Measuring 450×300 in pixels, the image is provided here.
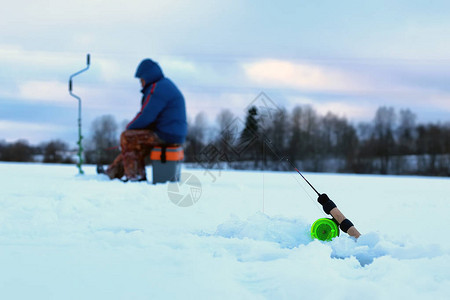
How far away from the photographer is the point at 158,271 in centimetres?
173

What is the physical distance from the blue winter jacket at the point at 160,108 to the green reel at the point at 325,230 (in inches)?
158

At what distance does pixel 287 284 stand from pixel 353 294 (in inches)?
9.7

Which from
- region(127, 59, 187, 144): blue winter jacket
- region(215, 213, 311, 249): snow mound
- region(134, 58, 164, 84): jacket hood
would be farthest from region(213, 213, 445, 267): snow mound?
region(134, 58, 164, 84): jacket hood

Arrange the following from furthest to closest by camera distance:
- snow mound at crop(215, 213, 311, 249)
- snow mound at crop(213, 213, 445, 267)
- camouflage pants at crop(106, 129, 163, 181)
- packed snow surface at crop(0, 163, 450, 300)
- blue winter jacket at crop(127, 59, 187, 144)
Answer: camouflage pants at crop(106, 129, 163, 181)
blue winter jacket at crop(127, 59, 187, 144)
snow mound at crop(215, 213, 311, 249)
snow mound at crop(213, 213, 445, 267)
packed snow surface at crop(0, 163, 450, 300)

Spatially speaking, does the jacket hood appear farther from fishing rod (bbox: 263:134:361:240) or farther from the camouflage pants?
fishing rod (bbox: 263:134:361:240)

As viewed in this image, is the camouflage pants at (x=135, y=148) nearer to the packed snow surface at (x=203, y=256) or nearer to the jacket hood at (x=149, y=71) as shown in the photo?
the jacket hood at (x=149, y=71)

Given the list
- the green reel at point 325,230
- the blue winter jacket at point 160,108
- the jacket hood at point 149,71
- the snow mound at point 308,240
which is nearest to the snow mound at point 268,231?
the snow mound at point 308,240

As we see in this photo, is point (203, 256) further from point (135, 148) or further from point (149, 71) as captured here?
point (149, 71)

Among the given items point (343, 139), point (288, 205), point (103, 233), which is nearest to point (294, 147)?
point (343, 139)

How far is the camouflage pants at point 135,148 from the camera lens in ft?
19.8

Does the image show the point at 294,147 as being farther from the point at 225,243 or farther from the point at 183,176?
the point at 225,243

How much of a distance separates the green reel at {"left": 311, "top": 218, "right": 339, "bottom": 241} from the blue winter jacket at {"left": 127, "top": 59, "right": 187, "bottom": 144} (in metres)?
4.02

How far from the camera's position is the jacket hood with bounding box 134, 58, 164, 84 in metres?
6.07

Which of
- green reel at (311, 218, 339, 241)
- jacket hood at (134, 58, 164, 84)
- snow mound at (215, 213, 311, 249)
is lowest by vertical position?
snow mound at (215, 213, 311, 249)
